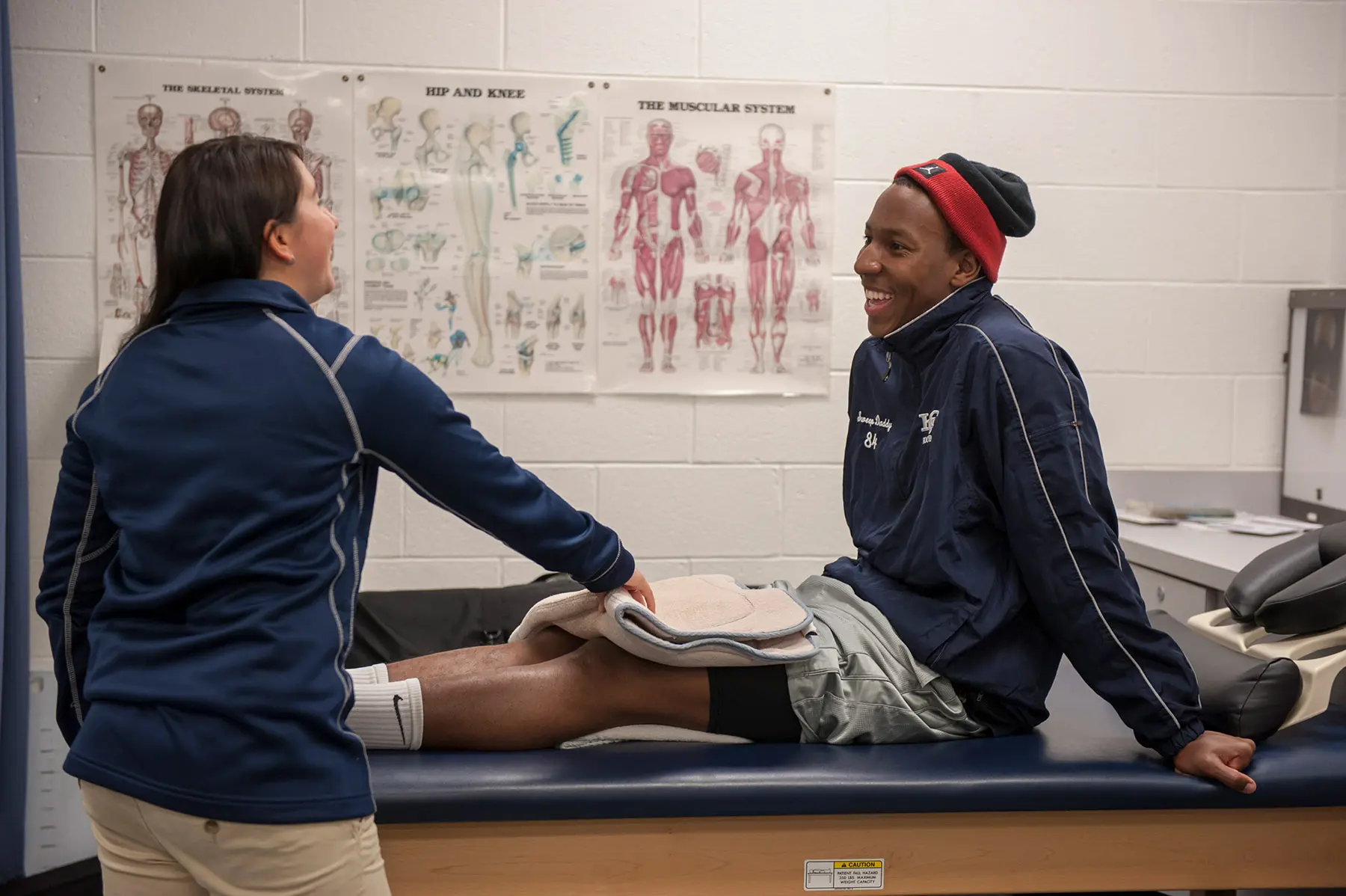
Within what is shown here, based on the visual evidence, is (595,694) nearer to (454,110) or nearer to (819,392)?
(819,392)

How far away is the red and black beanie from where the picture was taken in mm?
1684

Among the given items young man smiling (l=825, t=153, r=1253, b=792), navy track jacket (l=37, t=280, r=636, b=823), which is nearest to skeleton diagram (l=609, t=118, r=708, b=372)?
young man smiling (l=825, t=153, r=1253, b=792)

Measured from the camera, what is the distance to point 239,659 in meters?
1.10

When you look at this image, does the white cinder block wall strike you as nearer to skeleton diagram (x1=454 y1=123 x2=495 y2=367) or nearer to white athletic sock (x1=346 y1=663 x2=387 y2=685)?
skeleton diagram (x1=454 y1=123 x2=495 y2=367)

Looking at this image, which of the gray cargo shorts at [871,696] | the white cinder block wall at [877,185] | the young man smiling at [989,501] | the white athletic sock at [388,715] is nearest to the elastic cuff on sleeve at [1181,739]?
the young man smiling at [989,501]

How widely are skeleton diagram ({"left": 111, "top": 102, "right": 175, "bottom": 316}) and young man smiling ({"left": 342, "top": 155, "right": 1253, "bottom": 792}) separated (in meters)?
1.58

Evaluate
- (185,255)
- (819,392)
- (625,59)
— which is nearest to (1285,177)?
(819,392)

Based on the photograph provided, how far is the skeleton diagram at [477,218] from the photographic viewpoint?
276 centimetres

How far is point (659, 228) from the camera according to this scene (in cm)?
281

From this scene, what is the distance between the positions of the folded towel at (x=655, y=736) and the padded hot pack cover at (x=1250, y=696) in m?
0.67

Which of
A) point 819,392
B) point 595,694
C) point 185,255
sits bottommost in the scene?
point 595,694

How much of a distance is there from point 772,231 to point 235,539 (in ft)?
6.49

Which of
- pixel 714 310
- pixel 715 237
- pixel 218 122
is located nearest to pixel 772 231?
pixel 715 237

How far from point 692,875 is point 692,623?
337 millimetres
